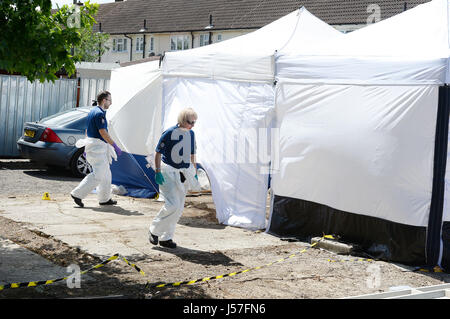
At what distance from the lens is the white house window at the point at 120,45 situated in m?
53.2

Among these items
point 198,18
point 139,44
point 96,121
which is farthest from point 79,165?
point 139,44

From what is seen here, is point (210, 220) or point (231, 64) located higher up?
point (231, 64)

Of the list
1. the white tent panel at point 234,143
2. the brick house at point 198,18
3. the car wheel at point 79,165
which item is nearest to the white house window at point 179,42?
the brick house at point 198,18

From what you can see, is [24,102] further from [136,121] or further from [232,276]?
[232,276]

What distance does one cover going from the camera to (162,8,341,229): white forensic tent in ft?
30.4

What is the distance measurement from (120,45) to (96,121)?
4468 cm

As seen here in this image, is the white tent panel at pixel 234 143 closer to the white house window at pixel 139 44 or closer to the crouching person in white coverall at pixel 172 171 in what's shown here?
the crouching person in white coverall at pixel 172 171

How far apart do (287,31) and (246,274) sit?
14.9 ft

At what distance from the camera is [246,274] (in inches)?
271
